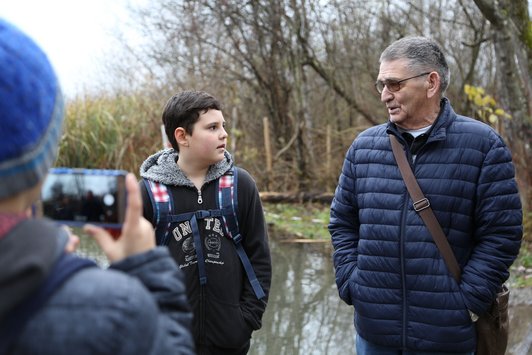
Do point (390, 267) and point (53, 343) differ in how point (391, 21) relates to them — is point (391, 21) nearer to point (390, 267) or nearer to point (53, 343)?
point (390, 267)

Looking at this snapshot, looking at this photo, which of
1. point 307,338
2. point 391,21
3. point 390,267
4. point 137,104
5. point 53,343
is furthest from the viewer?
point 391,21

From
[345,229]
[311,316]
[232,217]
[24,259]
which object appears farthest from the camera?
[311,316]

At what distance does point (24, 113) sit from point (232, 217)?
1717 millimetres

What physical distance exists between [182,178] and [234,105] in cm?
1072

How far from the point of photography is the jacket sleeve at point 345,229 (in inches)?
113

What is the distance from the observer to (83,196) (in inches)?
51.4

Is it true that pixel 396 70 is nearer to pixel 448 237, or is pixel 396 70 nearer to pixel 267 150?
pixel 448 237

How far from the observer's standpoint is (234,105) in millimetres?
13336

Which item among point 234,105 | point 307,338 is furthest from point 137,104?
point 307,338

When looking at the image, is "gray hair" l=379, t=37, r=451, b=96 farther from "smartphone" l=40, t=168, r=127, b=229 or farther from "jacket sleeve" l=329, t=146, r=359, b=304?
"smartphone" l=40, t=168, r=127, b=229

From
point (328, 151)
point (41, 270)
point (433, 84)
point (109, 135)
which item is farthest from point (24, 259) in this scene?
point (328, 151)

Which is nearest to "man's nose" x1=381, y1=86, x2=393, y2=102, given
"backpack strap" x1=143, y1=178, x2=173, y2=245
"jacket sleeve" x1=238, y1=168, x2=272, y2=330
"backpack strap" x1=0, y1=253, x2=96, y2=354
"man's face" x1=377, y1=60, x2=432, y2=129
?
"man's face" x1=377, y1=60, x2=432, y2=129

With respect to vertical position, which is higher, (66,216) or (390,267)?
(66,216)

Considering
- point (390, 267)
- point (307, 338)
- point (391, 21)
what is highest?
point (391, 21)
